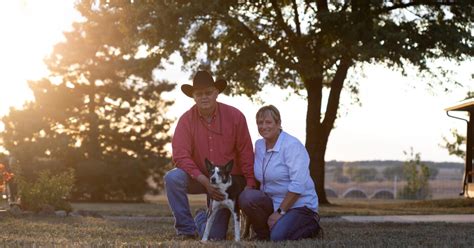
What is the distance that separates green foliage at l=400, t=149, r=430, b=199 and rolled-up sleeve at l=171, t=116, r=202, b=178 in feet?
87.6

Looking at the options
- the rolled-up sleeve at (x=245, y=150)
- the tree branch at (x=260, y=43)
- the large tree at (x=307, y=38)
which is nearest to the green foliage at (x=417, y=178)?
the large tree at (x=307, y=38)

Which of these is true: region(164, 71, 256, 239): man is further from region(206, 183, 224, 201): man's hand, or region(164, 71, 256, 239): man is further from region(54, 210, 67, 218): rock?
region(54, 210, 67, 218): rock

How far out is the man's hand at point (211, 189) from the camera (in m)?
7.55

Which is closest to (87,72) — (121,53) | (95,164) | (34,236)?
(121,53)

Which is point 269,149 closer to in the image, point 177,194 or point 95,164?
point 177,194

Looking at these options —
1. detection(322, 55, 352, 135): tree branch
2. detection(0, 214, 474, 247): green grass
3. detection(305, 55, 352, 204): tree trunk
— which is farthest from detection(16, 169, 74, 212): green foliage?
detection(322, 55, 352, 135): tree branch

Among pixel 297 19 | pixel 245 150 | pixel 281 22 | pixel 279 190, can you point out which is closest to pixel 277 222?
pixel 279 190

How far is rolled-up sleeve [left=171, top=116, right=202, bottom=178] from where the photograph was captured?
793cm

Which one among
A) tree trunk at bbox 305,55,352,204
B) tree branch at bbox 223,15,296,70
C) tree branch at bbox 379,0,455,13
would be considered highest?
tree branch at bbox 379,0,455,13

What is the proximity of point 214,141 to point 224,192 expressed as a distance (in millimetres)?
689

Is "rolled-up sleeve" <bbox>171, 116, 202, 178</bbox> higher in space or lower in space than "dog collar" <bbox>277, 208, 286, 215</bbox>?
higher

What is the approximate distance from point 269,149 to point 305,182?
496 millimetres

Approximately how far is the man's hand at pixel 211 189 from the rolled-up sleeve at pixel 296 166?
702mm

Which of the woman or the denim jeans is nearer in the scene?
the woman
